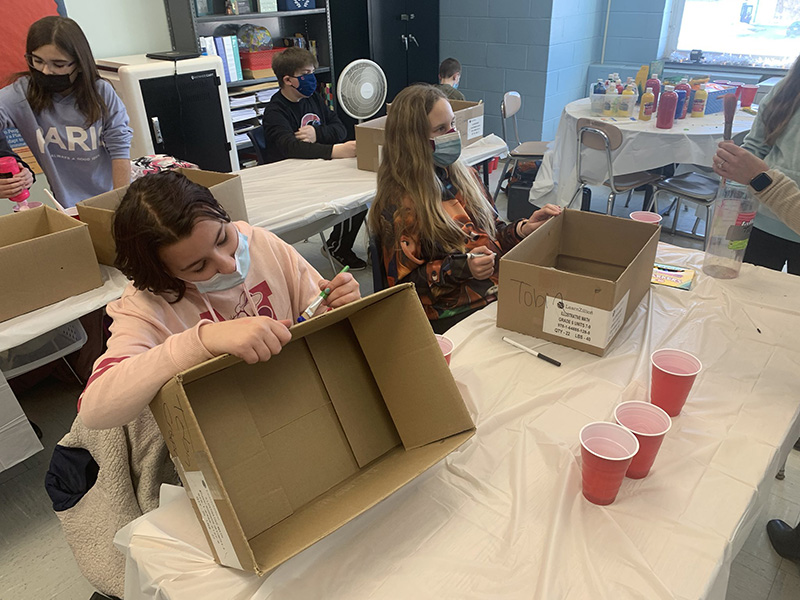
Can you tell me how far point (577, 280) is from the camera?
1174 mm

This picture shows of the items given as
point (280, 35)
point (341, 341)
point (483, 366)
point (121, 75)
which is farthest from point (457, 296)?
point (280, 35)

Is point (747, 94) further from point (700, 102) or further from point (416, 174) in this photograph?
point (416, 174)

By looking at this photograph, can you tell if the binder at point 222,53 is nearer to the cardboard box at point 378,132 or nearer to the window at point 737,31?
the cardboard box at point 378,132

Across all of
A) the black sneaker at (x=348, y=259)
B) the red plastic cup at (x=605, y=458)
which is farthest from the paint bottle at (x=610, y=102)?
the red plastic cup at (x=605, y=458)

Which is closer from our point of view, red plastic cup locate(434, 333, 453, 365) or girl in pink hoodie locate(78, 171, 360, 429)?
girl in pink hoodie locate(78, 171, 360, 429)

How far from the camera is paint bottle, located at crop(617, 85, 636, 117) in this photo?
3.46m

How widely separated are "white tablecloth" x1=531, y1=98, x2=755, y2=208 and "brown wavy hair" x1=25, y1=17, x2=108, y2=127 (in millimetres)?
2546

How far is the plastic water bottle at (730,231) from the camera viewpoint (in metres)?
1.47

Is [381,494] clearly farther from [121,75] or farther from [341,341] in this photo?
[121,75]

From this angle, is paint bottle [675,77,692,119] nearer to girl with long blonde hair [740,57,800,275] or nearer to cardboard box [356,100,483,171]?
cardboard box [356,100,483,171]

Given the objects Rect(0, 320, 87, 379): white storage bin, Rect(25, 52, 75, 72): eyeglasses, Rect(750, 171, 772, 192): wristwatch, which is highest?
Rect(25, 52, 75, 72): eyeglasses

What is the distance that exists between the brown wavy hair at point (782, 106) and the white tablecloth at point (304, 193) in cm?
141

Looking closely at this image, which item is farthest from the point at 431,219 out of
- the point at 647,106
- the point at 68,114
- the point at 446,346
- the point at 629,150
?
the point at 647,106

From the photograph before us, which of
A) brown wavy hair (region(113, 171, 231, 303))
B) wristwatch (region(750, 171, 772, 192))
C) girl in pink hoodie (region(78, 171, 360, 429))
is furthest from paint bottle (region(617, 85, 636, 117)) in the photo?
brown wavy hair (region(113, 171, 231, 303))
